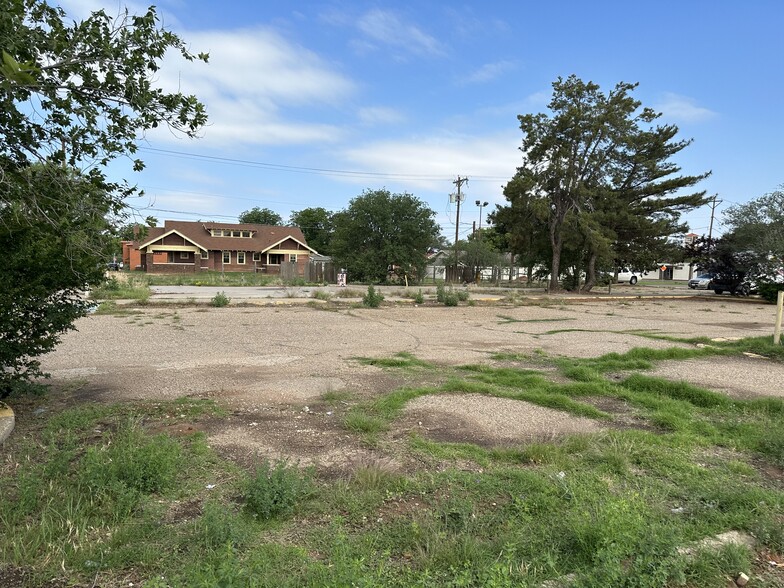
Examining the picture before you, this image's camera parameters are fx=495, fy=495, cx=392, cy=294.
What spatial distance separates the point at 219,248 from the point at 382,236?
27.0 m

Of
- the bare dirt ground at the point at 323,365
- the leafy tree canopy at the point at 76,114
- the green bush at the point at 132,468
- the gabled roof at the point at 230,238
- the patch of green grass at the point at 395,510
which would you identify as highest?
the gabled roof at the point at 230,238

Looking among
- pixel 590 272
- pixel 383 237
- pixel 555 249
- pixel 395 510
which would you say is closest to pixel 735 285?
pixel 590 272

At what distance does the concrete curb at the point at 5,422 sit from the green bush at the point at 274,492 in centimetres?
254

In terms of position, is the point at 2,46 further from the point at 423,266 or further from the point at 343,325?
the point at 423,266

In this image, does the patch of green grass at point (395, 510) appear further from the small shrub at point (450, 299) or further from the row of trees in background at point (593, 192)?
the row of trees in background at point (593, 192)

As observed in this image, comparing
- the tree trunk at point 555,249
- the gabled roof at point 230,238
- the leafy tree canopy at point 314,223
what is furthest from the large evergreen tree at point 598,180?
the leafy tree canopy at point 314,223

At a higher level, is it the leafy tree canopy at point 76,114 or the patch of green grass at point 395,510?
the leafy tree canopy at point 76,114

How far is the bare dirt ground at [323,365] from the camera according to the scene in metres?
4.89

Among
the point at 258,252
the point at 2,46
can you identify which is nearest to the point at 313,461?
the point at 2,46

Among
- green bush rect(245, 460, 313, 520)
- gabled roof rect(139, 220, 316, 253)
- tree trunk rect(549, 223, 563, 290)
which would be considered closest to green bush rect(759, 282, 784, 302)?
tree trunk rect(549, 223, 563, 290)

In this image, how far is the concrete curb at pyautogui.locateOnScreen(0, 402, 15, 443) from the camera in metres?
4.30

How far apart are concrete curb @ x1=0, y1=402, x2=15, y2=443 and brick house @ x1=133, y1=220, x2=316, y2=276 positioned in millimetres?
51881

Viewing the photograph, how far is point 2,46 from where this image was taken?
2.47 m

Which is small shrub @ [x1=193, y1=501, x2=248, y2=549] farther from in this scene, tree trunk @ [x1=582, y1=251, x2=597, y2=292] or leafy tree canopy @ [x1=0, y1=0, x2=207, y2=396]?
tree trunk @ [x1=582, y1=251, x2=597, y2=292]
